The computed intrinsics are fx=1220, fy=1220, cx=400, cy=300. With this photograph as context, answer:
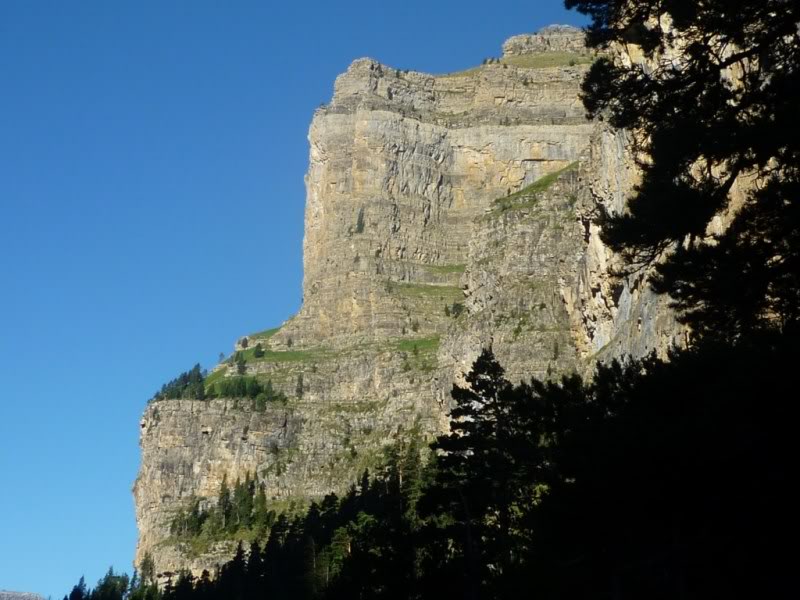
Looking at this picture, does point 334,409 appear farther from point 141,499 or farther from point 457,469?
point 457,469

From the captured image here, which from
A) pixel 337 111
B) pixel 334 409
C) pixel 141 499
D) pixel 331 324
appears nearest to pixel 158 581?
pixel 141 499

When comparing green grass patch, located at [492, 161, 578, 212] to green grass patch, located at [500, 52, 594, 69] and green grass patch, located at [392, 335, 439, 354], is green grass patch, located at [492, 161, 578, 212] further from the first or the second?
green grass patch, located at [500, 52, 594, 69]

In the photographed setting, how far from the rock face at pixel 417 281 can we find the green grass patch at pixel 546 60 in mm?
470

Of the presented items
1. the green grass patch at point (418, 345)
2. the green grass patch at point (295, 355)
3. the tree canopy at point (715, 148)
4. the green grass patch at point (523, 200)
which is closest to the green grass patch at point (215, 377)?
the green grass patch at point (295, 355)

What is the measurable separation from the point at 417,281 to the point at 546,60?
43253 millimetres

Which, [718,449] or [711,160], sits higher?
[711,160]

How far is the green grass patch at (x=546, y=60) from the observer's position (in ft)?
546

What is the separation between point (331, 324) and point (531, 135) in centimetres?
3939

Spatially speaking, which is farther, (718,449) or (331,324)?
(331,324)

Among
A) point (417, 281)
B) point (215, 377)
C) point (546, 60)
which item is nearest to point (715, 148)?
point (417, 281)

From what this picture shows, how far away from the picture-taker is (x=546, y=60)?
17038cm

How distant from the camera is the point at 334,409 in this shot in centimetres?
12875

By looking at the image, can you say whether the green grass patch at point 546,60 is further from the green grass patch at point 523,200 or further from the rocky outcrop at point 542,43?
the green grass patch at point 523,200

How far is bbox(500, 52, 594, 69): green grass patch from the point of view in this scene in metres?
166
